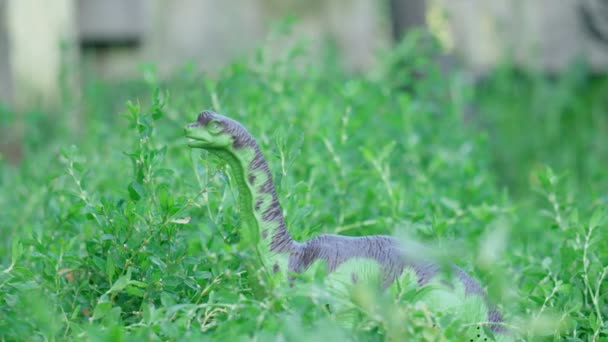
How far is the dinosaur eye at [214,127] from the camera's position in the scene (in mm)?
1296

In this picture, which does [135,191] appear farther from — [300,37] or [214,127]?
[300,37]

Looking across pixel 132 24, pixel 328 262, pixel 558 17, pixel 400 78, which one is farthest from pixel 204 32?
pixel 328 262

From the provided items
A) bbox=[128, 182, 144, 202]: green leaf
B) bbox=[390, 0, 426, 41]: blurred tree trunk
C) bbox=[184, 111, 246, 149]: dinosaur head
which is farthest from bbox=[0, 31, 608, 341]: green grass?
bbox=[390, 0, 426, 41]: blurred tree trunk

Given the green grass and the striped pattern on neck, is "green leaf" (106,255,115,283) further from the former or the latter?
the striped pattern on neck

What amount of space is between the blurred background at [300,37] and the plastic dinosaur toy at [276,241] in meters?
2.45

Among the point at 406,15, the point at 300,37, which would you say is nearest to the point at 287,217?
the point at 300,37

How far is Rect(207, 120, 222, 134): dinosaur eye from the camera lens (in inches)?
51.0

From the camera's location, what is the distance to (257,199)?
1.35m

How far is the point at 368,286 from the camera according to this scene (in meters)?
1.14

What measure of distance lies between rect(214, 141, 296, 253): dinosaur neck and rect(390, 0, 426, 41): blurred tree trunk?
3371 mm

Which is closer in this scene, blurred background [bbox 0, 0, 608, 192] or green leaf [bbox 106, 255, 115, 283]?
green leaf [bbox 106, 255, 115, 283]

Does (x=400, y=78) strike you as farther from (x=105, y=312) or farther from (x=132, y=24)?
(x=132, y=24)

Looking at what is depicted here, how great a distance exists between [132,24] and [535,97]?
286cm

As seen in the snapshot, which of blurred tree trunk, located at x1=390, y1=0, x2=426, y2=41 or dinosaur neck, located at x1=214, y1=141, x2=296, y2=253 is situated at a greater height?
dinosaur neck, located at x1=214, y1=141, x2=296, y2=253
